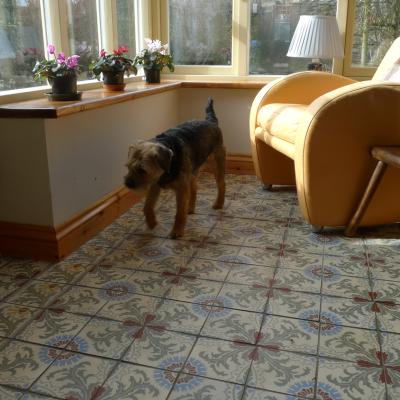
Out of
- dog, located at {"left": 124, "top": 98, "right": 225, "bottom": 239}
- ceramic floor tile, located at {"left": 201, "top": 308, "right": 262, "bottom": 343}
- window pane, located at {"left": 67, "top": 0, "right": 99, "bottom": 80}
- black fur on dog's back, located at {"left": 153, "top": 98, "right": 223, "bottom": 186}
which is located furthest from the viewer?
window pane, located at {"left": 67, "top": 0, "right": 99, "bottom": 80}

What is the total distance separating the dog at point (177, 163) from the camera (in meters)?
2.04

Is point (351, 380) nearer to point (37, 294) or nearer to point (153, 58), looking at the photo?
point (37, 294)

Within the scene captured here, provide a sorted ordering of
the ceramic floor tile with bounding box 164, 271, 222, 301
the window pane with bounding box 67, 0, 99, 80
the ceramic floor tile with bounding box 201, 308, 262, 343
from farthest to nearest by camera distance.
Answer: the window pane with bounding box 67, 0, 99, 80, the ceramic floor tile with bounding box 164, 271, 222, 301, the ceramic floor tile with bounding box 201, 308, 262, 343

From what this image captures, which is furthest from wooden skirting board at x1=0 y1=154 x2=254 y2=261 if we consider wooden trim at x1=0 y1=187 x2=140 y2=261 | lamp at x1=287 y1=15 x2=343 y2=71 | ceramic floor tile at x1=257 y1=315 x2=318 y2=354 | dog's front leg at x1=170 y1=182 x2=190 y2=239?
lamp at x1=287 y1=15 x2=343 y2=71

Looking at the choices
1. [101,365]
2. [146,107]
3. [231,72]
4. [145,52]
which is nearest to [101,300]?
[101,365]

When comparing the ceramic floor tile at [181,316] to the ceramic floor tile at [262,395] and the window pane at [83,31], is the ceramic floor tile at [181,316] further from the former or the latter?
the window pane at [83,31]

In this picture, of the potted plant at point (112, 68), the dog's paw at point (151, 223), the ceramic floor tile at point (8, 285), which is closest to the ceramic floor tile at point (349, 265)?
the dog's paw at point (151, 223)

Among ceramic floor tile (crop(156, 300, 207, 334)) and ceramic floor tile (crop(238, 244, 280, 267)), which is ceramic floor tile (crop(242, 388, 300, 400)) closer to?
ceramic floor tile (crop(156, 300, 207, 334))

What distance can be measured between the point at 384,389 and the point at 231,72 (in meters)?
2.64

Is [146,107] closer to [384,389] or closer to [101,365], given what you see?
[101,365]

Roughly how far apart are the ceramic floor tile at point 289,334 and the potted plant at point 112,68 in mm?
1606

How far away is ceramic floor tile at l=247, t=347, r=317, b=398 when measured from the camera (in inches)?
48.2

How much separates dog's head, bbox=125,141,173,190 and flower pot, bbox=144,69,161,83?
3.86ft

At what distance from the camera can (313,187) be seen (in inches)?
85.3
